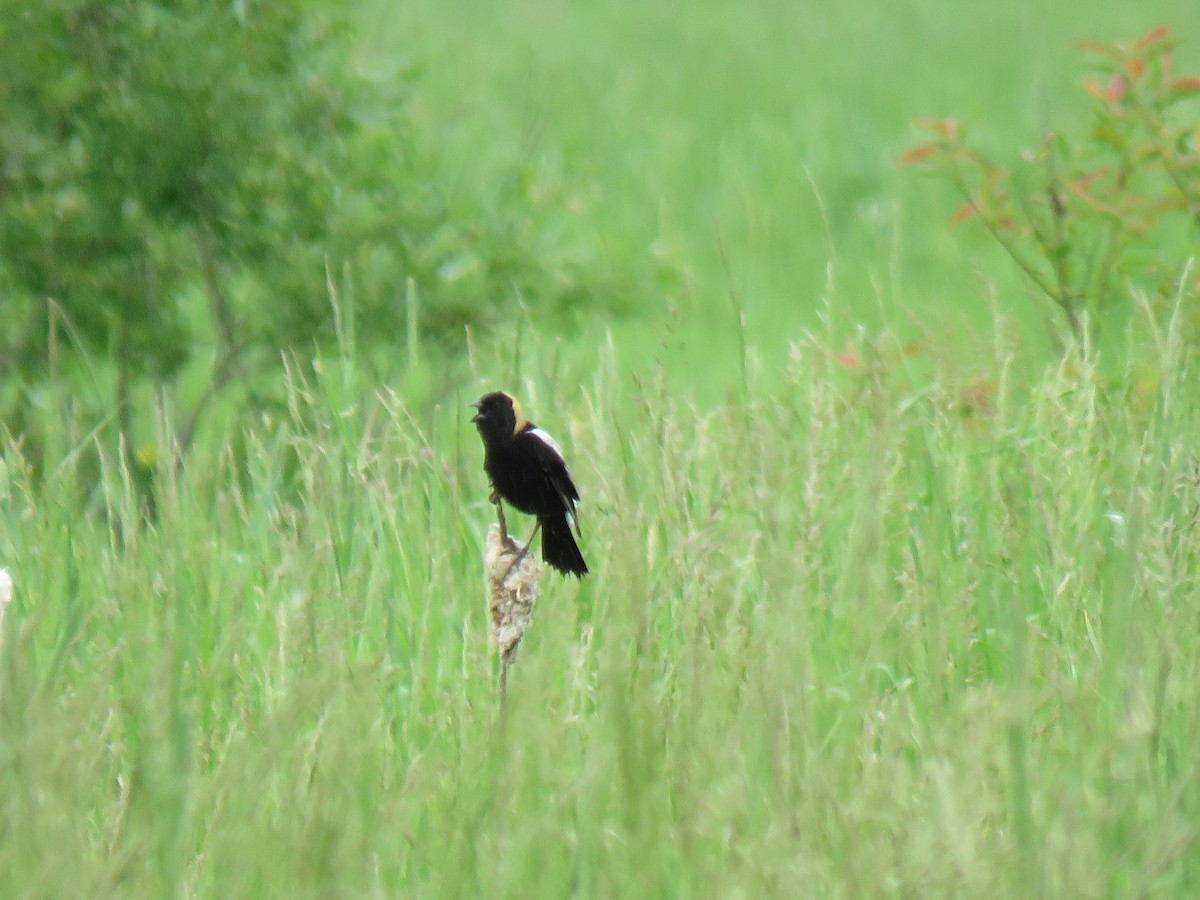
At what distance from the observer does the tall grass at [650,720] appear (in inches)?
66.9

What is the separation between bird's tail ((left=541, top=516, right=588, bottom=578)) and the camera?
238 centimetres

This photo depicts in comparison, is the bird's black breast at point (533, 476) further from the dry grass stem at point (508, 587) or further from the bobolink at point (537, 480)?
the dry grass stem at point (508, 587)

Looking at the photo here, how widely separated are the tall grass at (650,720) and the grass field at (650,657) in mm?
10

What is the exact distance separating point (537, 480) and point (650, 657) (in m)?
0.33

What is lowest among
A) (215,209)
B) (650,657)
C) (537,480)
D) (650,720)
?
(650,720)

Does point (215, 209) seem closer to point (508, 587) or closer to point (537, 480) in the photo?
point (537, 480)

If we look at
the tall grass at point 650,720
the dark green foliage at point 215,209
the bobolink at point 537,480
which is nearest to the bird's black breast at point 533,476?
the bobolink at point 537,480

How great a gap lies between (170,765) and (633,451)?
194 cm

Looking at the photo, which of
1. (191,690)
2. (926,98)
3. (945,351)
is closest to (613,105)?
(926,98)

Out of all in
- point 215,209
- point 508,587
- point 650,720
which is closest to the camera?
point 650,720

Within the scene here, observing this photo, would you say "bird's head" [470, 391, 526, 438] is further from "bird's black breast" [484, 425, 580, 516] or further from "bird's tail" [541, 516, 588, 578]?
"bird's tail" [541, 516, 588, 578]

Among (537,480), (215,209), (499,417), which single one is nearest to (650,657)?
(537,480)

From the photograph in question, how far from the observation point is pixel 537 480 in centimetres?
238

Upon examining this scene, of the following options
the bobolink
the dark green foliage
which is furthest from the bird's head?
the dark green foliage
